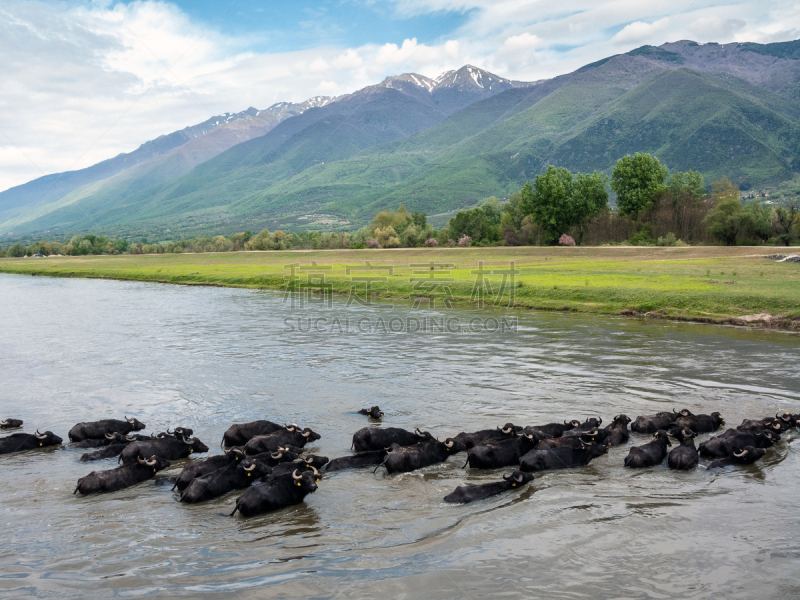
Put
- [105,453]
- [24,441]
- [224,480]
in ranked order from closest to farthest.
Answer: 1. [224,480]
2. [105,453]
3. [24,441]

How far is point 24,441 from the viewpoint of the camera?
13789 millimetres

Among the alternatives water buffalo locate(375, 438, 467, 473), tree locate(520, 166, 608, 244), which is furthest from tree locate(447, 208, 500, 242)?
water buffalo locate(375, 438, 467, 473)

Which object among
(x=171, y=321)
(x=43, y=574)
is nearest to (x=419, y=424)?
(x=43, y=574)

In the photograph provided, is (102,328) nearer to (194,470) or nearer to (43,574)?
(194,470)

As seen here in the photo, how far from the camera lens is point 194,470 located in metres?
11.7

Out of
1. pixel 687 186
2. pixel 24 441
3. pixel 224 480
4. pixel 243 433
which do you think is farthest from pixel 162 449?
pixel 687 186

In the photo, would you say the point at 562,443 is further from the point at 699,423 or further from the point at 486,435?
the point at 699,423

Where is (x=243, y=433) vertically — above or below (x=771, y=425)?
below

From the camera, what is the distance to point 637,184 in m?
101

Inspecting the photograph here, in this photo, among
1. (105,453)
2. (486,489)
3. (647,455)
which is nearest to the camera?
(486,489)

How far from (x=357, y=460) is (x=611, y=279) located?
38.7m

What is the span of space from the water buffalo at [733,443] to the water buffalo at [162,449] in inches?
453

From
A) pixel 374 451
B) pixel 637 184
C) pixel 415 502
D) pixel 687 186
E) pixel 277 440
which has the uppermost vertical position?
pixel 687 186

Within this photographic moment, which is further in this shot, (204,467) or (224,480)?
(204,467)
